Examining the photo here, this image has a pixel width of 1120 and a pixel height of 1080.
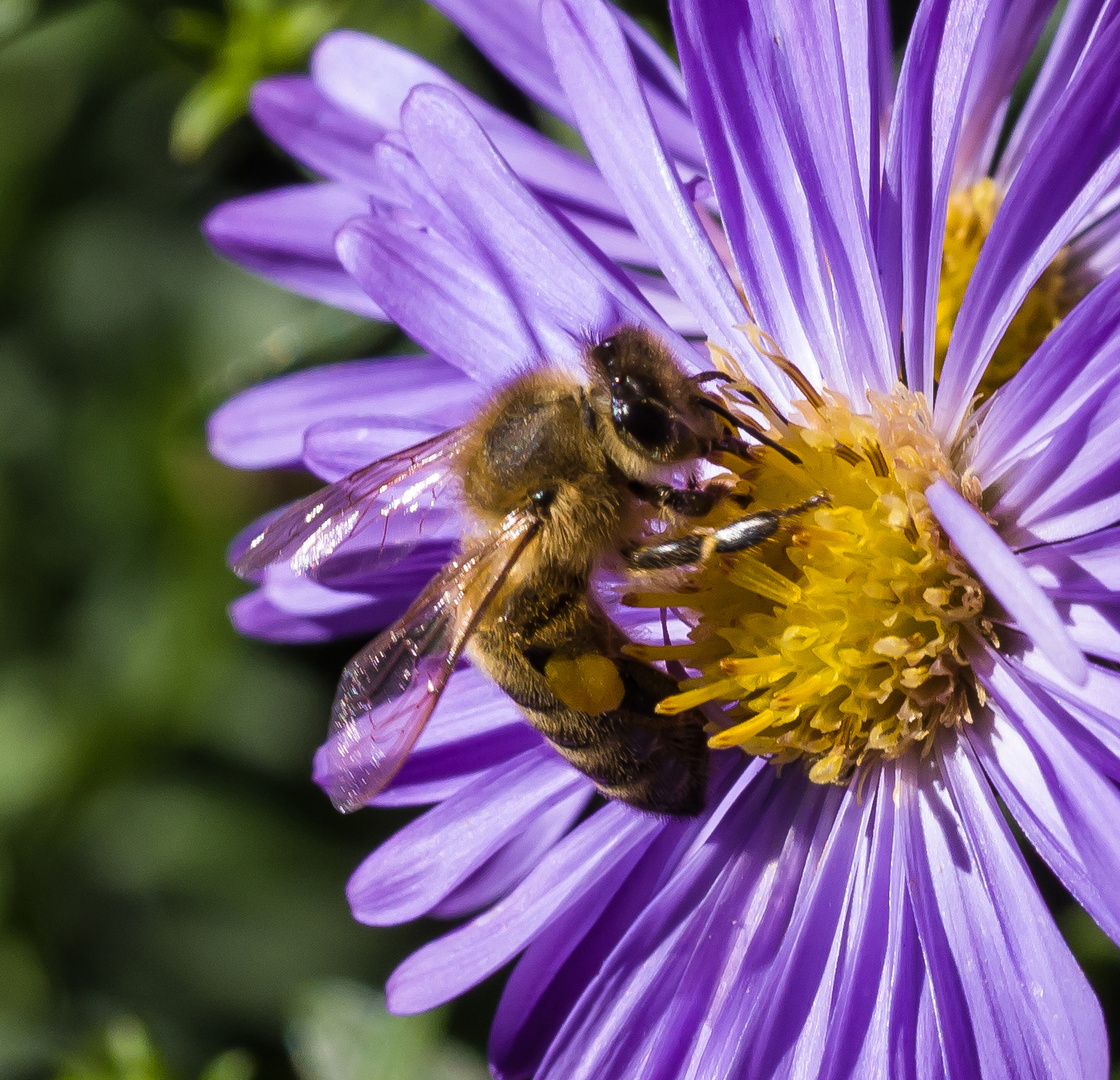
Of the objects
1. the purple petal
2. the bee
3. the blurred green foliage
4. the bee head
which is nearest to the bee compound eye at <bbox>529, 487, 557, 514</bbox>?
the bee

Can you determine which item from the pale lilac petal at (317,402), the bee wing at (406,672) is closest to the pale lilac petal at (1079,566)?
the bee wing at (406,672)

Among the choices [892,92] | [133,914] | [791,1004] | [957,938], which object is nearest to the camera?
[957,938]

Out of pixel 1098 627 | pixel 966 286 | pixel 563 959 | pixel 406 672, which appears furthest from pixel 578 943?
pixel 966 286

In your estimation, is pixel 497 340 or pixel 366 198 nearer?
pixel 497 340

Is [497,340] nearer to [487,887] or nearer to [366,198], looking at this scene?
[366,198]

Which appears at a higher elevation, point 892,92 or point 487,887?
point 892,92

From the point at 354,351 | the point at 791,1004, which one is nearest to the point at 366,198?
the point at 354,351

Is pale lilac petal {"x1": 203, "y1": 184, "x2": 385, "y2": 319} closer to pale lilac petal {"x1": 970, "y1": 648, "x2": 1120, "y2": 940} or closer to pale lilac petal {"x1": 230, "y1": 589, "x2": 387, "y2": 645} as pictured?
pale lilac petal {"x1": 230, "y1": 589, "x2": 387, "y2": 645}

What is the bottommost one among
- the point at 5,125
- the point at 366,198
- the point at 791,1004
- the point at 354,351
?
the point at 791,1004
